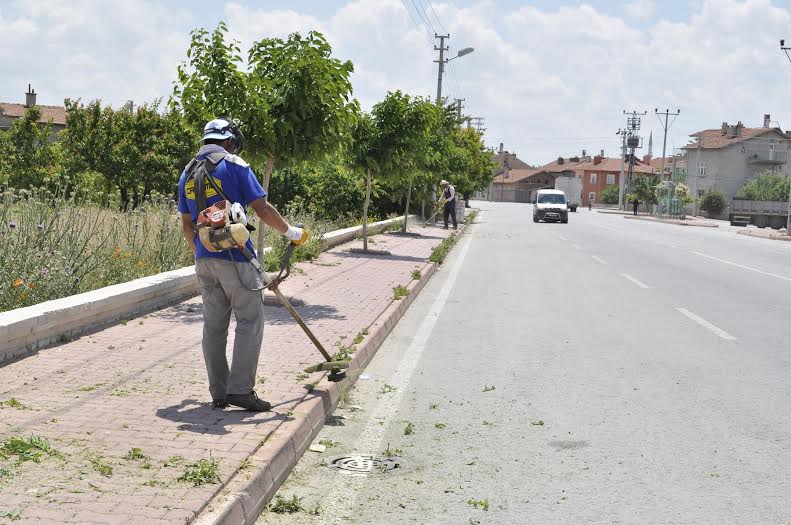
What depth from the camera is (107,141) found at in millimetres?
31562

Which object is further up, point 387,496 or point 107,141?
point 107,141

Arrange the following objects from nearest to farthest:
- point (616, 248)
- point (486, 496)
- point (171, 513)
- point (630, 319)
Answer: point (171, 513) < point (486, 496) < point (630, 319) < point (616, 248)

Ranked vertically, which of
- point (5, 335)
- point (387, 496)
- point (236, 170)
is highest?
point (236, 170)

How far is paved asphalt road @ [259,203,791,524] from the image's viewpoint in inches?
178

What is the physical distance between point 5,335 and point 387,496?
3.43 meters

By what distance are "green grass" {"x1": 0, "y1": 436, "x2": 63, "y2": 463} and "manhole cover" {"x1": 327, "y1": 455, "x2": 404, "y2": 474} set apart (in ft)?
5.16

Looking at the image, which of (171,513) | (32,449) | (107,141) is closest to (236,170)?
(32,449)

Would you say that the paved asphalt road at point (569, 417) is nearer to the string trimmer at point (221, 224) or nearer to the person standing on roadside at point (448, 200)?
Answer: the string trimmer at point (221, 224)

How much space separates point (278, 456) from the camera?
15.5 ft

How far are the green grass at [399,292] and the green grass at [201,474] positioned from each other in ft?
23.9

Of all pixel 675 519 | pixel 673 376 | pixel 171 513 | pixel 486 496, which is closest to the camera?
pixel 171 513

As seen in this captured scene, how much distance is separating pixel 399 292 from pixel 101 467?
777 centimetres

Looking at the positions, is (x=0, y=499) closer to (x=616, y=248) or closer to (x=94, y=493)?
(x=94, y=493)

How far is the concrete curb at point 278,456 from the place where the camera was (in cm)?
392
